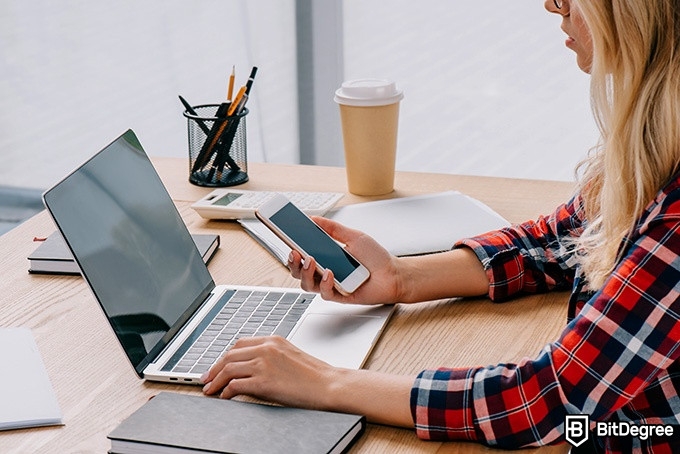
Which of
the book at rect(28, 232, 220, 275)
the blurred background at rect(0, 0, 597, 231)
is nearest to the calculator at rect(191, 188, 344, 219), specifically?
the book at rect(28, 232, 220, 275)

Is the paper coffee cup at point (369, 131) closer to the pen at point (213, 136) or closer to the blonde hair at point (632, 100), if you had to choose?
the pen at point (213, 136)

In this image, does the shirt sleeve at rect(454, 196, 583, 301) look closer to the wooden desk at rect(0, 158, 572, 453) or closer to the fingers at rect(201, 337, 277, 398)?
the wooden desk at rect(0, 158, 572, 453)

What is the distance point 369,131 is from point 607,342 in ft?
2.67

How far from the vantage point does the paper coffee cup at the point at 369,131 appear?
153 centimetres

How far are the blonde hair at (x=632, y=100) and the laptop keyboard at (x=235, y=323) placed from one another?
39 centimetres

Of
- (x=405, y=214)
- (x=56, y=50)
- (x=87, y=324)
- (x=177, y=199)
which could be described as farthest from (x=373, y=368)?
(x=56, y=50)

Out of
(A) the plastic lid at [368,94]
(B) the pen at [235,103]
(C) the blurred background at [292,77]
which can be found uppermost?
(A) the plastic lid at [368,94]

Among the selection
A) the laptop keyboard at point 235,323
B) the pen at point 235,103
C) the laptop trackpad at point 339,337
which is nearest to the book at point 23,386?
the laptop keyboard at point 235,323

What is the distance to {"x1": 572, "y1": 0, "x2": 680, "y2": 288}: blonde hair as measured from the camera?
33.3 inches

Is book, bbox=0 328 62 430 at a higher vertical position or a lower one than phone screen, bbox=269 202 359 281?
lower

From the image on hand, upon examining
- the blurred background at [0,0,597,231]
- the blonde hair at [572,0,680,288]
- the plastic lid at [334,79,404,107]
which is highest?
the blonde hair at [572,0,680,288]

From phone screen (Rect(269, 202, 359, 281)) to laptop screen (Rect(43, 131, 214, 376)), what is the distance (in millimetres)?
129

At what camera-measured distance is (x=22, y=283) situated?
125 centimetres

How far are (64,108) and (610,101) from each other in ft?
6.91
